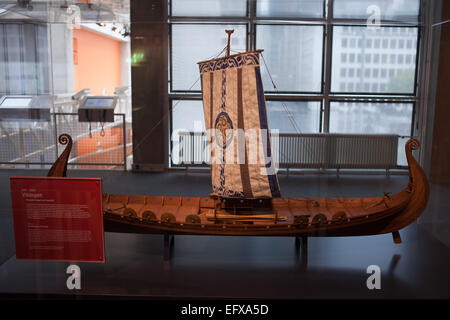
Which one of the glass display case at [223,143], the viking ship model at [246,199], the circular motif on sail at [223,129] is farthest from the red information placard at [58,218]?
the circular motif on sail at [223,129]

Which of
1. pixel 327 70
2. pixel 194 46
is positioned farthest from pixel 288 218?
pixel 194 46

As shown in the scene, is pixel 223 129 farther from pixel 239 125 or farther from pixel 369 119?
pixel 369 119

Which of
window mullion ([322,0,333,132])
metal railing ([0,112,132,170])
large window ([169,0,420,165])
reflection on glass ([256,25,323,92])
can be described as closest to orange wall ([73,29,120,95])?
metal railing ([0,112,132,170])

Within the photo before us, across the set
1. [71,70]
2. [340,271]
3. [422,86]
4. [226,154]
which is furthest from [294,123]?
[71,70]

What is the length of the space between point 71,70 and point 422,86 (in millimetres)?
2712

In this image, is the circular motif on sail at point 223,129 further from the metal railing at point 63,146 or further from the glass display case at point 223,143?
the metal railing at point 63,146

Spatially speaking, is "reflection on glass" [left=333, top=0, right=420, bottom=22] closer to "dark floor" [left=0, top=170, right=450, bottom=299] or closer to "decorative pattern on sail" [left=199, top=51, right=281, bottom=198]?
"decorative pattern on sail" [left=199, top=51, right=281, bottom=198]

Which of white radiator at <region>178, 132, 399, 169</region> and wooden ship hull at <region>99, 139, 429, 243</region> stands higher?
white radiator at <region>178, 132, 399, 169</region>

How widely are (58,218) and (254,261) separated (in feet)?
4.92

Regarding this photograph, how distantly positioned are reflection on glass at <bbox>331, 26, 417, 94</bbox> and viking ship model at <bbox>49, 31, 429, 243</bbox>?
1.67ft

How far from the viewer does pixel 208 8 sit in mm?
3527

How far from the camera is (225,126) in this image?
3.58m

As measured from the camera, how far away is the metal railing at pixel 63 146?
3443 millimetres

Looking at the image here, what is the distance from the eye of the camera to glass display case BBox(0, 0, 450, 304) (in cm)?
317
